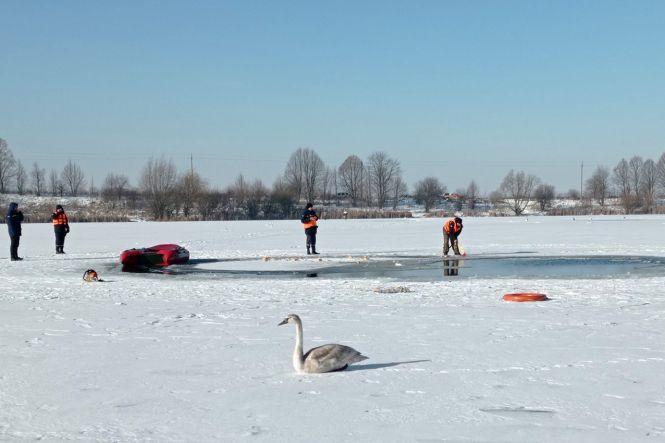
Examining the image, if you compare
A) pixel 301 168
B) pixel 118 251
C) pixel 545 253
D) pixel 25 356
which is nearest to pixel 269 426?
pixel 25 356

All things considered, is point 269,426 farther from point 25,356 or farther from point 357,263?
point 357,263

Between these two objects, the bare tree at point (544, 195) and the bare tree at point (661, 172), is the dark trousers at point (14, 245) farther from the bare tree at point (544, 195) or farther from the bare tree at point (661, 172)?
the bare tree at point (661, 172)

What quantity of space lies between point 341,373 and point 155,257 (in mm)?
12975

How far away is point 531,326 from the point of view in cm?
862

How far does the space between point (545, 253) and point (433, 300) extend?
11.1m

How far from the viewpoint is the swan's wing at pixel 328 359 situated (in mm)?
6332

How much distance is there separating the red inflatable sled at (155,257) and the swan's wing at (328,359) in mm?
12186

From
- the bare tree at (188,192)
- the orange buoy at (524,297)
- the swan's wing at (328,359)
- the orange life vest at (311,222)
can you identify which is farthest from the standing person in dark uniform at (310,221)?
the bare tree at (188,192)

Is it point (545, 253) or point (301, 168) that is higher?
point (301, 168)

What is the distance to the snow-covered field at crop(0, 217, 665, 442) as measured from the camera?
503cm

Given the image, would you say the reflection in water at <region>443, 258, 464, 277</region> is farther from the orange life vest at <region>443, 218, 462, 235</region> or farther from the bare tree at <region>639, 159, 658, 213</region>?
the bare tree at <region>639, 159, 658, 213</region>

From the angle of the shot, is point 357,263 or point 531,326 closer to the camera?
point 531,326

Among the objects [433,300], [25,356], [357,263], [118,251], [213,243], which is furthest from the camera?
[213,243]

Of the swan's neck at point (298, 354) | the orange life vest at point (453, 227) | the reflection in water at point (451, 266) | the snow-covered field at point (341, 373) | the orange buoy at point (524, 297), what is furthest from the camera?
the orange life vest at point (453, 227)
